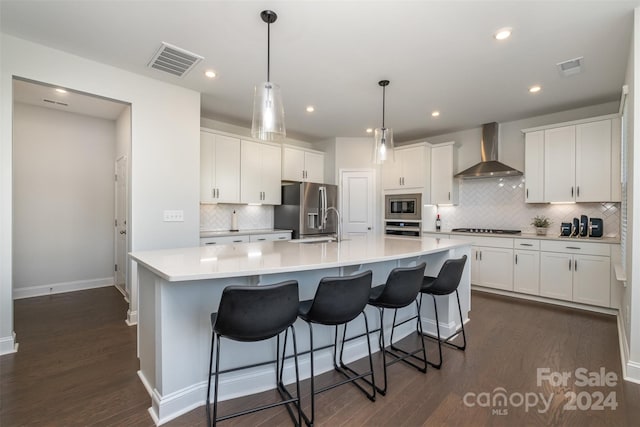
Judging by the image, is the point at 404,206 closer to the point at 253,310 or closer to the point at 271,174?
the point at 271,174

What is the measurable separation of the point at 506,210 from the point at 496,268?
1.03 metres

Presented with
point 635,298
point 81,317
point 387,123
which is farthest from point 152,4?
point 635,298

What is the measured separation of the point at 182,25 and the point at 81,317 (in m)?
3.24

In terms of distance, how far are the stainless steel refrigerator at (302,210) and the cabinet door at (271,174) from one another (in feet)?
0.66

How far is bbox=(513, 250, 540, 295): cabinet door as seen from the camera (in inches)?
156

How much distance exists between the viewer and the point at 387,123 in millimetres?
4805

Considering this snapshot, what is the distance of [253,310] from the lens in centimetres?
146

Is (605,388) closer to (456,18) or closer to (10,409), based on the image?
(456,18)

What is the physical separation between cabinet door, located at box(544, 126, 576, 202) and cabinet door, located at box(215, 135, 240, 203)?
452 cm

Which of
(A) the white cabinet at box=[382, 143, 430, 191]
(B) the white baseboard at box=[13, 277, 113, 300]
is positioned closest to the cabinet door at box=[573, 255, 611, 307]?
(A) the white cabinet at box=[382, 143, 430, 191]

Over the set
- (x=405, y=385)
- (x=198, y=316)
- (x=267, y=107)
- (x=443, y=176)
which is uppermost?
(x=267, y=107)

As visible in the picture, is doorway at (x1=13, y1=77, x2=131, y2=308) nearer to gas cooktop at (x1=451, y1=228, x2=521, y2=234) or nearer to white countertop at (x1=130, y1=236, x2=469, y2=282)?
white countertop at (x1=130, y1=236, x2=469, y2=282)

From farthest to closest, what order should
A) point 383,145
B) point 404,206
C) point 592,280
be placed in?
point 404,206, point 592,280, point 383,145

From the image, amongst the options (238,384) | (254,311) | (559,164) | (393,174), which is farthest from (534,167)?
(238,384)
